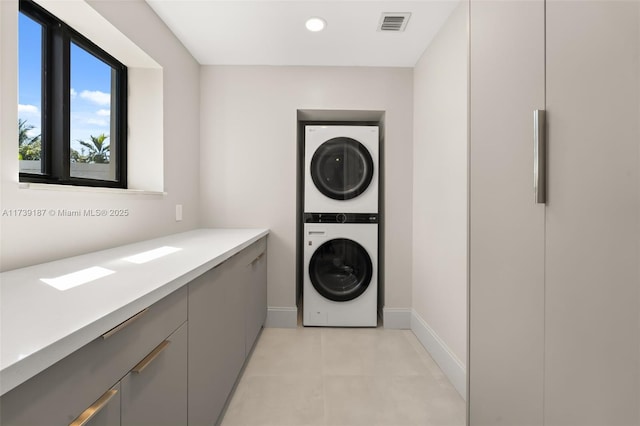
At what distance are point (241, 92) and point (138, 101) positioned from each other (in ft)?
3.04

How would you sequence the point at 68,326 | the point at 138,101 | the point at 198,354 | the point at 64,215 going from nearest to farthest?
the point at 68,326
the point at 198,354
the point at 64,215
the point at 138,101

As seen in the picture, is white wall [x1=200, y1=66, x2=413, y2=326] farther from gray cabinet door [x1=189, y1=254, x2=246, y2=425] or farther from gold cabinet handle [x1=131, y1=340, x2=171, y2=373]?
gold cabinet handle [x1=131, y1=340, x2=171, y2=373]

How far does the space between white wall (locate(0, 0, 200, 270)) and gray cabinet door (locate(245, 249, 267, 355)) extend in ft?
2.30

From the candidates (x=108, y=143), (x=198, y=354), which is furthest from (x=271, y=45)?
(x=198, y=354)

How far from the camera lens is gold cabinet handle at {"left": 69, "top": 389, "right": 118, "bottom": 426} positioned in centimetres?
58

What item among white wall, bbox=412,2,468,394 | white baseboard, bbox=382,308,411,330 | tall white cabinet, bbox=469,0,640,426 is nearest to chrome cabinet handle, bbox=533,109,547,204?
tall white cabinet, bbox=469,0,640,426

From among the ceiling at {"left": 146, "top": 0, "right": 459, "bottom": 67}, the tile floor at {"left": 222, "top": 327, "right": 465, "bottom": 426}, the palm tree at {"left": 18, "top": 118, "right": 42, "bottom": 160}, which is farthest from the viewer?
the ceiling at {"left": 146, "top": 0, "right": 459, "bottom": 67}

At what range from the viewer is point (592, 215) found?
2.11ft

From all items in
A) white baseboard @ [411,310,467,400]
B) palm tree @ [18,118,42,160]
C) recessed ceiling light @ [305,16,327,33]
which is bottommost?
white baseboard @ [411,310,467,400]

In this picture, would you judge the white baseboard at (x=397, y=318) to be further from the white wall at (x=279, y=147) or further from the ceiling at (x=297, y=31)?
the ceiling at (x=297, y=31)

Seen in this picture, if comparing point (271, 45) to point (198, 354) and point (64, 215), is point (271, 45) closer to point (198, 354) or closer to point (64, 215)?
point (64, 215)

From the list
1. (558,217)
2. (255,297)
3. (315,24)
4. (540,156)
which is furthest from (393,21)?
(255,297)

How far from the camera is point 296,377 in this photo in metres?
1.90

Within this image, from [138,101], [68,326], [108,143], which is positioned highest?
[138,101]
